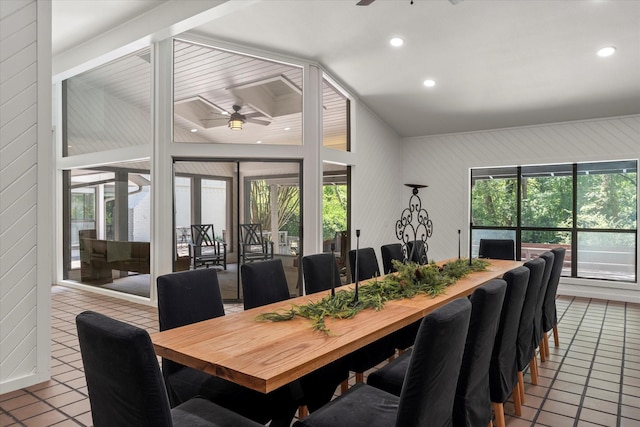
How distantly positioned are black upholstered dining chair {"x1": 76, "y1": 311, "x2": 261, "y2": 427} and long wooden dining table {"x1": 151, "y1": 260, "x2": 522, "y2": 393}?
1.03ft

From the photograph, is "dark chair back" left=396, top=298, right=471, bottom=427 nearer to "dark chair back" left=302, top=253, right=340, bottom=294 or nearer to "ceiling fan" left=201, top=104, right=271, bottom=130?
"dark chair back" left=302, top=253, right=340, bottom=294

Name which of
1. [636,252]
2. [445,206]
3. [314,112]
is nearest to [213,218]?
[314,112]

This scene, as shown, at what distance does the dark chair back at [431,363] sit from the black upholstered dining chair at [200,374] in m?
0.80

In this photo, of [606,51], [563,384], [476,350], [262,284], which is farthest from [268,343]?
[606,51]

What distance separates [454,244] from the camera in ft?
24.2

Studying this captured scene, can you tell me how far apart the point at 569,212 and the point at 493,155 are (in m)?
1.47

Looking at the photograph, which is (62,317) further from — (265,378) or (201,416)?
(265,378)

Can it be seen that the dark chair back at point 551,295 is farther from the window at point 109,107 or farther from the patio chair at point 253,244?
the window at point 109,107

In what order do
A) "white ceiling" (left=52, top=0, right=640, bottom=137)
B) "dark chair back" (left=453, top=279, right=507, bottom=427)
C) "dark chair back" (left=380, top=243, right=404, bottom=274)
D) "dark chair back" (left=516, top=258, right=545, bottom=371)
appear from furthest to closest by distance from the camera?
"dark chair back" (left=380, top=243, right=404, bottom=274) → "white ceiling" (left=52, top=0, right=640, bottom=137) → "dark chair back" (left=516, top=258, right=545, bottom=371) → "dark chair back" (left=453, top=279, right=507, bottom=427)

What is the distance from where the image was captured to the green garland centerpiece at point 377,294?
2153 mm

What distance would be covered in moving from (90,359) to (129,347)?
0.90 ft

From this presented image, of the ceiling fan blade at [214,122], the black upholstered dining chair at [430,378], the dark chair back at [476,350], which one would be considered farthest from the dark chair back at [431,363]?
the ceiling fan blade at [214,122]

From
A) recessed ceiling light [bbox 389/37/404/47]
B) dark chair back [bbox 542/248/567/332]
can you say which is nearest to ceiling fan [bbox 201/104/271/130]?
recessed ceiling light [bbox 389/37/404/47]

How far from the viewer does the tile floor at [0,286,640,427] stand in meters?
2.59
